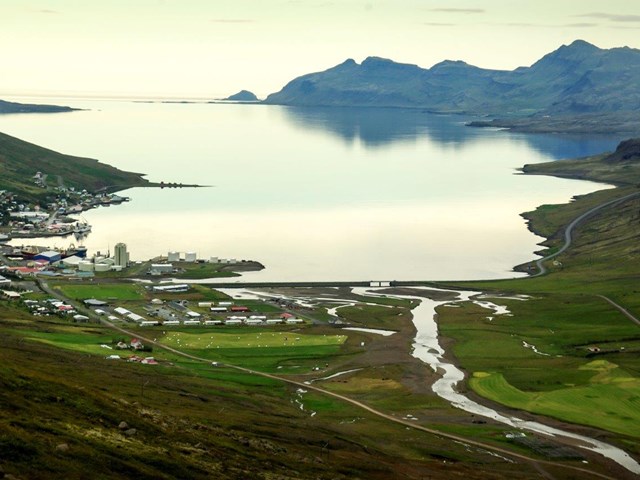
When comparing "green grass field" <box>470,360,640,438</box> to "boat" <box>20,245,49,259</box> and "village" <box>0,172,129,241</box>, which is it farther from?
"village" <box>0,172,129,241</box>

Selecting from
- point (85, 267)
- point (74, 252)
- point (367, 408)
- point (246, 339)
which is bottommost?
point (74, 252)

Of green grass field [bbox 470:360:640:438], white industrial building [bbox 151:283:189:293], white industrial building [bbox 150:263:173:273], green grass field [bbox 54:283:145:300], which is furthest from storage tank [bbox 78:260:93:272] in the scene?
green grass field [bbox 470:360:640:438]

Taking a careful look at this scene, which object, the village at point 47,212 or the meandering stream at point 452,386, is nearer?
the meandering stream at point 452,386

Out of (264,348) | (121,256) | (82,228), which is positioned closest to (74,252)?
(121,256)

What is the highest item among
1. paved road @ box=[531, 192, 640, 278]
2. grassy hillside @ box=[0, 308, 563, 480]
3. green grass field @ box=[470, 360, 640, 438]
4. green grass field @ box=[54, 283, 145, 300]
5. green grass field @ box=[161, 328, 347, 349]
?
grassy hillside @ box=[0, 308, 563, 480]

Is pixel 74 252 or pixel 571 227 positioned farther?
pixel 571 227

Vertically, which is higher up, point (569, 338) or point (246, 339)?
point (246, 339)

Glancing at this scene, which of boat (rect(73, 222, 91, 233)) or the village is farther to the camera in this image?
boat (rect(73, 222, 91, 233))

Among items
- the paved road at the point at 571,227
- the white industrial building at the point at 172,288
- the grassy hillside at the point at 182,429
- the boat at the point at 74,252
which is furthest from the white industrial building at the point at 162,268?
the grassy hillside at the point at 182,429

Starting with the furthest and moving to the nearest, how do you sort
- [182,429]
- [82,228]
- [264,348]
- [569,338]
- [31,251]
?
[82,228]
[31,251]
[569,338]
[264,348]
[182,429]

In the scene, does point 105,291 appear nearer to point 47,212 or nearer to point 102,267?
point 102,267

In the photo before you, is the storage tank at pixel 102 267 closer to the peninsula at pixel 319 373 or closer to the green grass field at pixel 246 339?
the peninsula at pixel 319 373

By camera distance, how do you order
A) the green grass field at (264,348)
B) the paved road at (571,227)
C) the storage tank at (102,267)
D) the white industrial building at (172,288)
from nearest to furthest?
1. the green grass field at (264,348)
2. the white industrial building at (172,288)
3. the storage tank at (102,267)
4. the paved road at (571,227)
